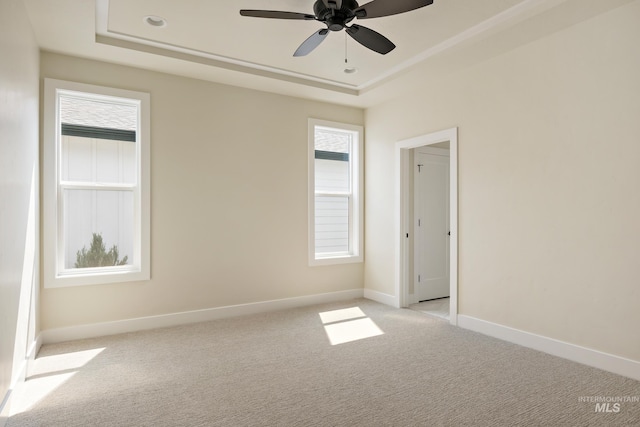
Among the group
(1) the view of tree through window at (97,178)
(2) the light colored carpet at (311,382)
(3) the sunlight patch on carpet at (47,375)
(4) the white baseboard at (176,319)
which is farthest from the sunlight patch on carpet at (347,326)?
(1) the view of tree through window at (97,178)

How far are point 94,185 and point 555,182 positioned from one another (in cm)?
436

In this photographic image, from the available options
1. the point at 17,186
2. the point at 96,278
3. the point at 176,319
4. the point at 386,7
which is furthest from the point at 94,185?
the point at 386,7

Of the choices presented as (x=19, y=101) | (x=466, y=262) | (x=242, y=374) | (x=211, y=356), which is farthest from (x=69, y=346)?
(x=466, y=262)

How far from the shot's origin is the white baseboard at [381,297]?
500 cm

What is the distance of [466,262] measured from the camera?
160 inches

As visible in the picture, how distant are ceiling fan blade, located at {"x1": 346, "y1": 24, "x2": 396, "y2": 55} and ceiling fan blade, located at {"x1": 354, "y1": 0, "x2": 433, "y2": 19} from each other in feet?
0.56

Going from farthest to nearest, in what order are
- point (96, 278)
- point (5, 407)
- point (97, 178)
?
1. point (97, 178)
2. point (96, 278)
3. point (5, 407)

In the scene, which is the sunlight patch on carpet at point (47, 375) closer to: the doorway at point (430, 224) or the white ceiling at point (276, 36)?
the white ceiling at point (276, 36)

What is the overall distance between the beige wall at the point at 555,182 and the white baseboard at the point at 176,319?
6.31 feet

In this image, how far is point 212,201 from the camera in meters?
4.38

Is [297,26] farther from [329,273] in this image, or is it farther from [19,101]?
[329,273]

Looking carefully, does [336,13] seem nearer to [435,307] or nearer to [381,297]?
[381,297]

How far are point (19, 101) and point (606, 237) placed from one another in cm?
440

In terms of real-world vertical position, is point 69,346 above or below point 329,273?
below
